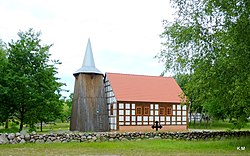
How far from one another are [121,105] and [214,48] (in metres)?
19.7

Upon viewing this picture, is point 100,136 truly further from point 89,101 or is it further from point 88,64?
point 88,64

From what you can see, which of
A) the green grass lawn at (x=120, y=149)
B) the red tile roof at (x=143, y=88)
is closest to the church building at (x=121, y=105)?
the red tile roof at (x=143, y=88)

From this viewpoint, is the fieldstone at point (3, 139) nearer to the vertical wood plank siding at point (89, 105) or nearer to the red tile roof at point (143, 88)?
the vertical wood plank siding at point (89, 105)

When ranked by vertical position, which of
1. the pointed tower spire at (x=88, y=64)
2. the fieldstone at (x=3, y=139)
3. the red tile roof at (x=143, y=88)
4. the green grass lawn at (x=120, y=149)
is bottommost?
Result: the green grass lawn at (x=120, y=149)

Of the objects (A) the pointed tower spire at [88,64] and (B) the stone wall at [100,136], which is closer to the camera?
(B) the stone wall at [100,136]

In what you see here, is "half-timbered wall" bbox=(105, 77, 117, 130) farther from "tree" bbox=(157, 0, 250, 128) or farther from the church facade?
"tree" bbox=(157, 0, 250, 128)

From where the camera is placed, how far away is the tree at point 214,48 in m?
13.4

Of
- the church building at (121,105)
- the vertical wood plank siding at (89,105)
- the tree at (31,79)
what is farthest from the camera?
the church building at (121,105)

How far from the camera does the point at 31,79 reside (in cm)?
2069

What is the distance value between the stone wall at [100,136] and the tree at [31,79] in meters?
2.93

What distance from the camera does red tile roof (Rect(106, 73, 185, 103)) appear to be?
34.0m

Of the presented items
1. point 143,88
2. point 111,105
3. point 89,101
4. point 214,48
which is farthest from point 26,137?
point 143,88

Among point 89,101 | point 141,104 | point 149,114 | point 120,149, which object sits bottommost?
point 120,149

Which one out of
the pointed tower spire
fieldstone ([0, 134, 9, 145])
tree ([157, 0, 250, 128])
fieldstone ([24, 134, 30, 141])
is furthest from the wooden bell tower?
tree ([157, 0, 250, 128])
